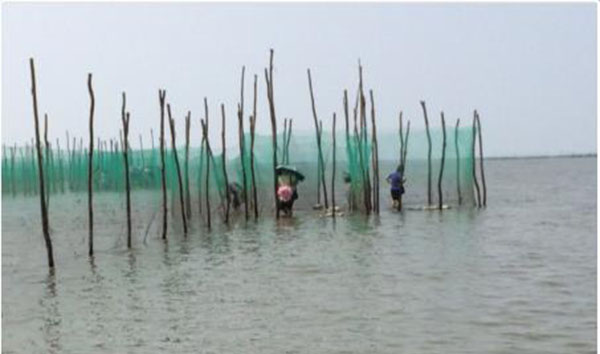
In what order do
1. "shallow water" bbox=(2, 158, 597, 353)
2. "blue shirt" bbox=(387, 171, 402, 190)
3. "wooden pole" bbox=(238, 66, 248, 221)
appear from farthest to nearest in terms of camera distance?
"blue shirt" bbox=(387, 171, 402, 190)
"wooden pole" bbox=(238, 66, 248, 221)
"shallow water" bbox=(2, 158, 597, 353)

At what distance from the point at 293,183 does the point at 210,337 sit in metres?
10.4

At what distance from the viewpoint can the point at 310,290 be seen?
8.17m

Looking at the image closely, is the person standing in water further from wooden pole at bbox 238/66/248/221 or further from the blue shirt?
wooden pole at bbox 238/66/248/221

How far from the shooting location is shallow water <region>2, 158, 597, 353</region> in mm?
6176

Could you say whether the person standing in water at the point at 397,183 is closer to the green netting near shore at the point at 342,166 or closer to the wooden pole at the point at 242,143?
the green netting near shore at the point at 342,166

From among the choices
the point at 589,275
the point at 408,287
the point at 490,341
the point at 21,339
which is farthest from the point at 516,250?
the point at 21,339

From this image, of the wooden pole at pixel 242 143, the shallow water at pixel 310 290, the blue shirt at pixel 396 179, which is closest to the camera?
the shallow water at pixel 310 290

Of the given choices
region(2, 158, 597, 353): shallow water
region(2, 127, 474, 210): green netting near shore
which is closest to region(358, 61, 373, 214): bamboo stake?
region(2, 127, 474, 210): green netting near shore

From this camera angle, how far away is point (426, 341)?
599cm

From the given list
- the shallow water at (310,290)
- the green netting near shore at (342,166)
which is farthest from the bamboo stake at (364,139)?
the shallow water at (310,290)

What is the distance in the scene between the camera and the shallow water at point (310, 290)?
6.18m

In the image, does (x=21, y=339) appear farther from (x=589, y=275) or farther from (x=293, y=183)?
(x=293, y=183)

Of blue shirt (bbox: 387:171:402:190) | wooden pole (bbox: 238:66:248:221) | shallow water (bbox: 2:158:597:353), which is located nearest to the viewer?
shallow water (bbox: 2:158:597:353)

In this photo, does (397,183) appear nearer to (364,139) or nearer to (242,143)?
(364,139)
